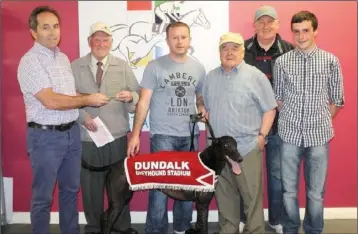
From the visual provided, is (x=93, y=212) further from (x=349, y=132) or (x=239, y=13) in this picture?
(x=349, y=132)

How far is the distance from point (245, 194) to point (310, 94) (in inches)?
37.1

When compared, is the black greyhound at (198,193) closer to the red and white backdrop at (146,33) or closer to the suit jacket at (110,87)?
the suit jacket at (110,87)

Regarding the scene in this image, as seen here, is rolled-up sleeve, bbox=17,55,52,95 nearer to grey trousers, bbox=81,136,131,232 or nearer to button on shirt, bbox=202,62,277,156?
grey trousers, bbox=81,136,131,232

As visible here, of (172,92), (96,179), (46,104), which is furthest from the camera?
(96,179)

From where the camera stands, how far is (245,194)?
3371mm

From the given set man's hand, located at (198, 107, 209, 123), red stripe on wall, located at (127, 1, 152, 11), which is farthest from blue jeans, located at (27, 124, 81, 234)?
red stripe on wall, located at (127, 1, 152, 11)

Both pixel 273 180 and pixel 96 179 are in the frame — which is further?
pixel 273 180

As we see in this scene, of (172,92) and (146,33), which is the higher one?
(146,33)

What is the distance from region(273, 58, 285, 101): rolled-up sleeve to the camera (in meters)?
3.39

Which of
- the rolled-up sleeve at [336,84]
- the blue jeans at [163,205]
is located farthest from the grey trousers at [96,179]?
the rolled-up sleeve at [336,84]

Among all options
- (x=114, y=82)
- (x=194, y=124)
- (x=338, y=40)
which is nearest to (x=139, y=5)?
(x=114, y=82)

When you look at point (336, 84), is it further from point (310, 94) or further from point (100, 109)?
point (100, 109)

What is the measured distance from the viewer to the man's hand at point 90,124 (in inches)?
138

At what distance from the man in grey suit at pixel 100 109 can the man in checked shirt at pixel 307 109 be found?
127 centimetres
